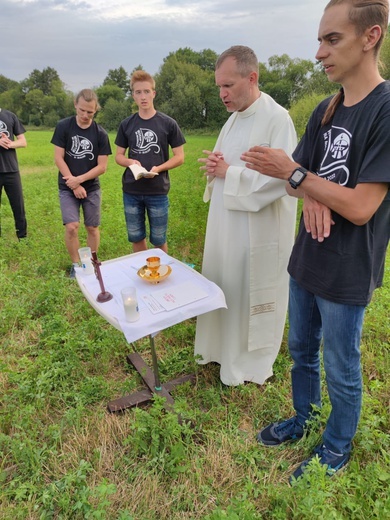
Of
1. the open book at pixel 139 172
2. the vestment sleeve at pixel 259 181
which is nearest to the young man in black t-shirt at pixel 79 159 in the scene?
the open book at pixel 139 172

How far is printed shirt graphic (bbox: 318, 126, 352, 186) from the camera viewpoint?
4.84 feet

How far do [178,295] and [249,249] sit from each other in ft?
1.88

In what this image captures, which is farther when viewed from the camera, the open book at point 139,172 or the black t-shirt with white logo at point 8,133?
the black t-shirt with white logo at point 8,133

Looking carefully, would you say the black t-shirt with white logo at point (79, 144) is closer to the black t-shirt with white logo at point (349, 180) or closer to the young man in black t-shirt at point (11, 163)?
the young man in black t-shirt at point (11, 163)

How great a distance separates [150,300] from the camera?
2098mm

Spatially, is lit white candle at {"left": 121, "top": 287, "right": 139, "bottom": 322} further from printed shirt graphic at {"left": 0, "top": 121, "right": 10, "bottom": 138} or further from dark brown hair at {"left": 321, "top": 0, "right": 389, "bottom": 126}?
printed shirt graphic at {"left": 0, "top": 121, "right": 10, "bottom": 138}

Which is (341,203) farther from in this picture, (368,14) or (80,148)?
(80,148)

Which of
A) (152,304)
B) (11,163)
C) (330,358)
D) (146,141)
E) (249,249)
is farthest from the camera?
(11,163)

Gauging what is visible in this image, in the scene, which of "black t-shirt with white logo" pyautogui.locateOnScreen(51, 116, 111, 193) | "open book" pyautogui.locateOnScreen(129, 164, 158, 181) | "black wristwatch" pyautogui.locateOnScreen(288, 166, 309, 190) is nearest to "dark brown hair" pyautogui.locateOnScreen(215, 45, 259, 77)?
"black wristwatch" pyautogui.locateOnScreen(288, 166, 309, 190)

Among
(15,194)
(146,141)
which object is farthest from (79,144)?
(15,194)

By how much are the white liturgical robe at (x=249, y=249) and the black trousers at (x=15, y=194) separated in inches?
138

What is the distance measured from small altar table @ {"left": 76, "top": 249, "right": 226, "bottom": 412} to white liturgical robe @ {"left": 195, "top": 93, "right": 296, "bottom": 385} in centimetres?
28

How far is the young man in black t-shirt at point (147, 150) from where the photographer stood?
12.1ft

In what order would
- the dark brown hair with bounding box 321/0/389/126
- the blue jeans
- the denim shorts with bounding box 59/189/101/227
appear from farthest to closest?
the denim shorts with bounding box 59/189/101/227, the blue jeans, the dark brown hair with bounding box 321/0/389/126
